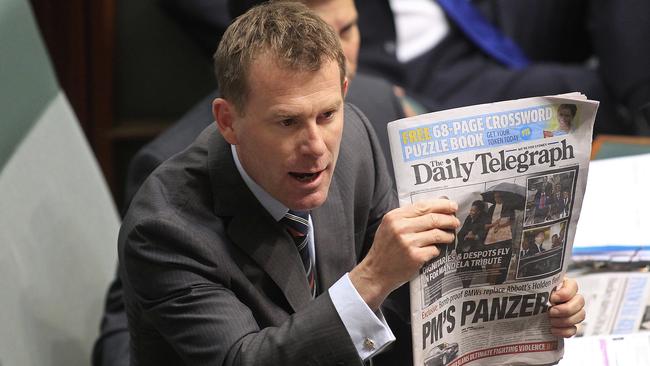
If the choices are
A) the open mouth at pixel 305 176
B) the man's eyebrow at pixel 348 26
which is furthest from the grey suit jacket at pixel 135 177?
the open mouth at pixel 305 176

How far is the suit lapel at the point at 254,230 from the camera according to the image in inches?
53.3

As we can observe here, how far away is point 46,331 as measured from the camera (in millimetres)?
1726

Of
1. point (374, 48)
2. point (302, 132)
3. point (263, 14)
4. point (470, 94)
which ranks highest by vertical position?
Answer: point (263, 14)

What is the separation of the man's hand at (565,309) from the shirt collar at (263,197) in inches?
14.8

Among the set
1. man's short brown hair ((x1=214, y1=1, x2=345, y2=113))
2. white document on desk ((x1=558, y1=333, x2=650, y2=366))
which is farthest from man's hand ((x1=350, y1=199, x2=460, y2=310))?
white document on desk ((x1=558, y1=333, x2=650, y2=366))

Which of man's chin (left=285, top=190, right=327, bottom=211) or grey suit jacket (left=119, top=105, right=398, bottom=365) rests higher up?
man's chin (left=285, top=190, right=327, bottom=211)

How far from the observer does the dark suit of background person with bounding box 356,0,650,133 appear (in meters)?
2.77

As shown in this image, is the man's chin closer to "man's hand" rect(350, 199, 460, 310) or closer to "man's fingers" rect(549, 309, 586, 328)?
"man's hand" rect(350, 199, 460, 310)

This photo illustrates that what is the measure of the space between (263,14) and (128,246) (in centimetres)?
35

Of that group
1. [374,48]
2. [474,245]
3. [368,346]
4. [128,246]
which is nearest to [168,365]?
[128,246]

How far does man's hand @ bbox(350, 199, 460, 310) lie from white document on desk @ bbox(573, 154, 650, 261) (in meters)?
0.52

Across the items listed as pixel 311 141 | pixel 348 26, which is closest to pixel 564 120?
pixel 311 141

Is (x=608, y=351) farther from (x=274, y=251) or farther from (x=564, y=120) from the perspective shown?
(x=274, y=251)

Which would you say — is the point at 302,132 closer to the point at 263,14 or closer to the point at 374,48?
the point at 263,14
